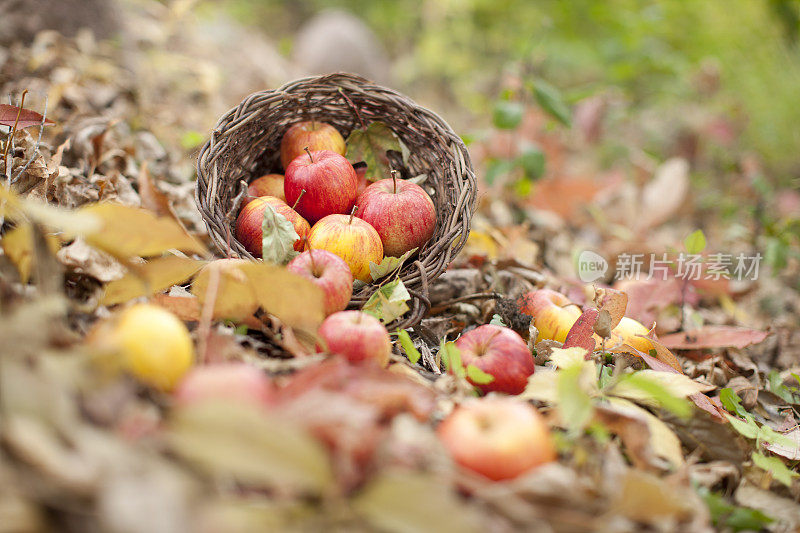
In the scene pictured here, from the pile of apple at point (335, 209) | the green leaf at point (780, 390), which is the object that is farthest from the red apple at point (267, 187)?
the green leaf at point (780, 390)

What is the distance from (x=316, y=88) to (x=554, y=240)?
57.3 inches

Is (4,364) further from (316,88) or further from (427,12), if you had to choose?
(427,12)

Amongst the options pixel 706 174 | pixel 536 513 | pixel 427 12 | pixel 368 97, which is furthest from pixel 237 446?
pixel 427 12

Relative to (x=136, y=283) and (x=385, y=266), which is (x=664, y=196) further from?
(x=136, y=283)

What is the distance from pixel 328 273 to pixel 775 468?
3.23 feet

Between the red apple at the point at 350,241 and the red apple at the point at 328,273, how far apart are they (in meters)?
0.11

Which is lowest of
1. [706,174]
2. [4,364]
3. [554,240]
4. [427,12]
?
[4,364]

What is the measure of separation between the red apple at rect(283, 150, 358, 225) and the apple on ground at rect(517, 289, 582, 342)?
57 centimetres

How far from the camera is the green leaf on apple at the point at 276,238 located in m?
1.28

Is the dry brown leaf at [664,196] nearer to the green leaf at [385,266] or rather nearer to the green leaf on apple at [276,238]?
the green leaf at [385,266]

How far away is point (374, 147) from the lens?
1.68 meters

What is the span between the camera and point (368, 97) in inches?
63.3

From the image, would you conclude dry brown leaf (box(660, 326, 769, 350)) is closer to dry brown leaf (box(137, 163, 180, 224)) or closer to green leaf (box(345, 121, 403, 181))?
green leaf (box(345, 121, 403, 181))

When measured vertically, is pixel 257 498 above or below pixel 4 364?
below
